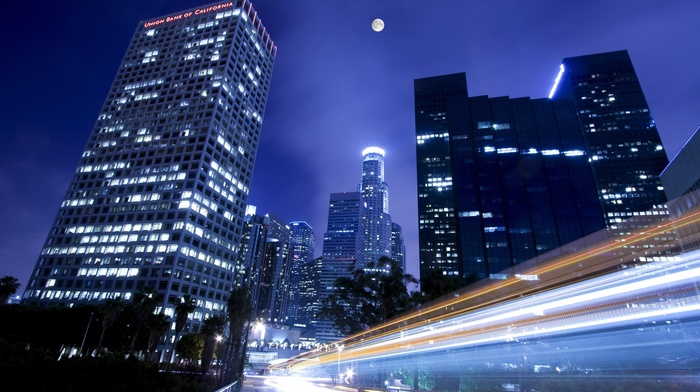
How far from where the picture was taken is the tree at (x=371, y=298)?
5050cm

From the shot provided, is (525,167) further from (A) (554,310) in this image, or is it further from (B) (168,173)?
(B) (168,173)

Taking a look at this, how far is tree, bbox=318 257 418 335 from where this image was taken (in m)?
50.5

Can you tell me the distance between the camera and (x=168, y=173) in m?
101

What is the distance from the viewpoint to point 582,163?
112500 millimetres

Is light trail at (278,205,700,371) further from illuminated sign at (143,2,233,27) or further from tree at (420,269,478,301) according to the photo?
illuminated sign at (143,2,233,27)

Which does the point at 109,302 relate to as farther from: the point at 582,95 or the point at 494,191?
the point at 582,95

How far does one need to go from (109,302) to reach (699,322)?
284ft

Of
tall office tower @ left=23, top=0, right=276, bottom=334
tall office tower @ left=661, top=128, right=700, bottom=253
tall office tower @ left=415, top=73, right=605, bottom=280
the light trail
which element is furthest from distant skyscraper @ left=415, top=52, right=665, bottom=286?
tall office tower @ left=23, top=0, right=276, bottom=334

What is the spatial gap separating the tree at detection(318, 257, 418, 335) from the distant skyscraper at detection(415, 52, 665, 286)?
48969mm

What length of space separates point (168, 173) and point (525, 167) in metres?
111

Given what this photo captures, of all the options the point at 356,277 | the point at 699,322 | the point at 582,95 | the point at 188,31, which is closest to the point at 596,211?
the point at 699,322

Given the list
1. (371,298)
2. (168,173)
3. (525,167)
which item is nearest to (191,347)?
(371,298)

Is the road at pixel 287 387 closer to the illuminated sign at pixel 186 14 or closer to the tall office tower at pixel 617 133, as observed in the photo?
the illuminated sign at pixel 186 14

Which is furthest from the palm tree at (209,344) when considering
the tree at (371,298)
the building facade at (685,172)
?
the building facade at (685,172)
